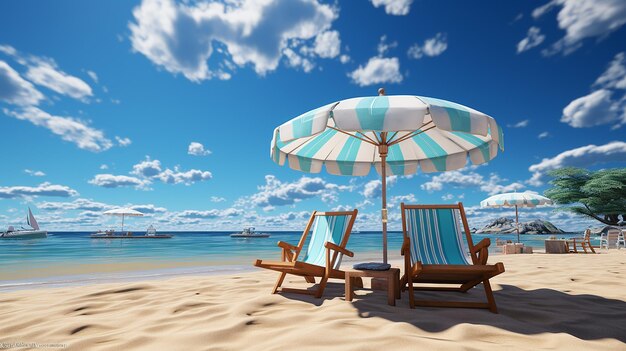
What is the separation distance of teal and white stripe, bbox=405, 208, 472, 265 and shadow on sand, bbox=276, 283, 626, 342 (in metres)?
0.41

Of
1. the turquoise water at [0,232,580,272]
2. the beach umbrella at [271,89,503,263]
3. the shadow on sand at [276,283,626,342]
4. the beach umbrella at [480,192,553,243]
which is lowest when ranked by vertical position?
the turquoise water at [0,232,580,272]

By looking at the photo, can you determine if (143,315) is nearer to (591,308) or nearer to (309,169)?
(309,169)

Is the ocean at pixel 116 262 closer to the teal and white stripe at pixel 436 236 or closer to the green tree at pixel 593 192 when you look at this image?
the teal and white stripe at pixel 436 236

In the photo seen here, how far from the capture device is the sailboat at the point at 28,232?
35.1 metres

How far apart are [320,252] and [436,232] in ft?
4.24

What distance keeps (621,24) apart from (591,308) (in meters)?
15.3

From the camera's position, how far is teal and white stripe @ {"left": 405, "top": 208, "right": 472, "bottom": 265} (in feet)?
10.9

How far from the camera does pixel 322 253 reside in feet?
12.1

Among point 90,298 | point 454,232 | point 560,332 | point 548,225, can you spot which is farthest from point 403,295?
point 548,225

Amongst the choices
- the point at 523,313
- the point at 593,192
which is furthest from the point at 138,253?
the point at 593,192

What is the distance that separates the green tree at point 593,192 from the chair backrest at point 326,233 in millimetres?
25653

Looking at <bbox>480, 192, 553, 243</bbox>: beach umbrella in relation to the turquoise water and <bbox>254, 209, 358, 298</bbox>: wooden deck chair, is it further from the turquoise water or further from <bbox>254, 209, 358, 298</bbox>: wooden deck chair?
<bbox>254, 209, 358, 298</bbox>: wooden deck chair

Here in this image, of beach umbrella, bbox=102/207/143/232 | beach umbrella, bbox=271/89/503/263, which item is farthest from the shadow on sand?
beach umbrella, bbox=102/207/143/232

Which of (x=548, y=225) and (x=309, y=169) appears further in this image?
(x=548, y=225)
